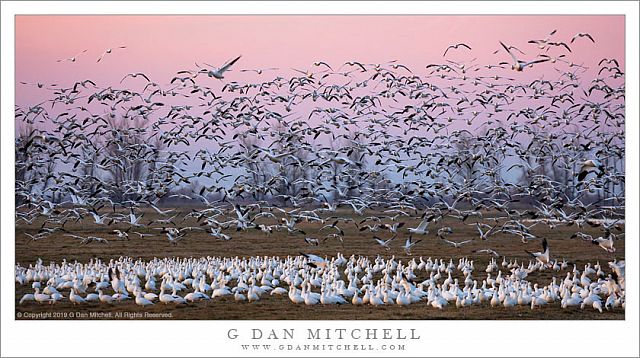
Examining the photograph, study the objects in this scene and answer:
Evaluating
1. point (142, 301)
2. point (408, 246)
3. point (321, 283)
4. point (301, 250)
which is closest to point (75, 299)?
point (142, 301)

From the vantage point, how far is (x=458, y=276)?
24.7 metres

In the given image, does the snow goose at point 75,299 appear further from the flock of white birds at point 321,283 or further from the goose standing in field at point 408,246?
the goose standing in field at point 408,246

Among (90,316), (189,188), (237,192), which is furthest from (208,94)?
(90,316)

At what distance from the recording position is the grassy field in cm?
2000

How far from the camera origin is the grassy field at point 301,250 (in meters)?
20.0

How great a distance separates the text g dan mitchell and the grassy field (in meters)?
0.52

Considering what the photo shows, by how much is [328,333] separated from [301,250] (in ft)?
31.8

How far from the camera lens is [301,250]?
28.7 metres

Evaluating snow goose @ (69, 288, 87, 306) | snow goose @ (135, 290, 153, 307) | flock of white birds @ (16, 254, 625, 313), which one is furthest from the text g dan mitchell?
snow goose @ (69, 288, 87, 306)

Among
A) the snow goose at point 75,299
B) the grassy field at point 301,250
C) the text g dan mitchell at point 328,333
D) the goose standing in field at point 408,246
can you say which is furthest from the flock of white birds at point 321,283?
the goose standing in field at point 408,246

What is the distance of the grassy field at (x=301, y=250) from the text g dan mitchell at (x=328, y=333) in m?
0.52

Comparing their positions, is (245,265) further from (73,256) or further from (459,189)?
(459,189)

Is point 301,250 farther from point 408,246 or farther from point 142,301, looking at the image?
point 142,301

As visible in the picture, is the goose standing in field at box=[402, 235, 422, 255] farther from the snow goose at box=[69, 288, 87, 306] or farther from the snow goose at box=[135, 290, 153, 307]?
the snow goose at box=[69, 288, 87, 306]
